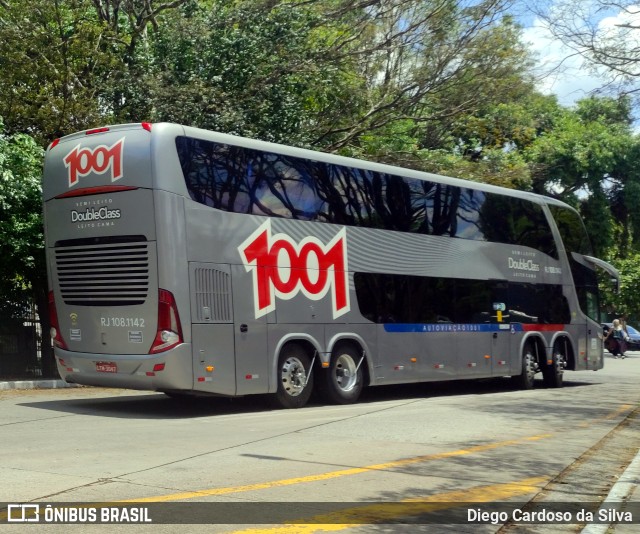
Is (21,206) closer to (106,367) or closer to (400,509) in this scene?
(106,367)

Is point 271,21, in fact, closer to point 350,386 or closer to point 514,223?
point 514,223

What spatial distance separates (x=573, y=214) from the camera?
77.3ft

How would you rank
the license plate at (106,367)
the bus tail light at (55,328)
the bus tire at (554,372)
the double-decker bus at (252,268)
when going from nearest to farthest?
1. the double-decker bus at (252,268)
2. the license plate at (106,367)
3. the bus tail light at (55,328)
4. the bus tire at (554,372)

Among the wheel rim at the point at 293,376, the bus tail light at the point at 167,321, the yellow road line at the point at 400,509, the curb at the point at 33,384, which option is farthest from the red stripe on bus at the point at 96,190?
the yellow road line at the point at 400,509

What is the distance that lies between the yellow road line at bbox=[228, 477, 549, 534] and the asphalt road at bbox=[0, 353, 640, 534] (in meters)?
0.02

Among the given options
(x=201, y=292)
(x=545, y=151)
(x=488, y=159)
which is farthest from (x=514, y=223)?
(x=545, y=151)

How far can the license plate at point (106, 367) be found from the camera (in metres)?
13.8

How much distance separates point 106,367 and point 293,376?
3.02 m

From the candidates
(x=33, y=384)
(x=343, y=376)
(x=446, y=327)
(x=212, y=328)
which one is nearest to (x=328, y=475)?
(x=212, y=328)

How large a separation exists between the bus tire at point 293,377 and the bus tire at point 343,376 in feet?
1.52

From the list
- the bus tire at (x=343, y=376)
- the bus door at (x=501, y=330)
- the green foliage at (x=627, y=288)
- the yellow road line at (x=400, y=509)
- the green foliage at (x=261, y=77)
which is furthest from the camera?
the green foliage at (x=627, y=288)

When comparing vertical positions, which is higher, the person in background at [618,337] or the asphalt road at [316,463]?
the person in background at [618,337]

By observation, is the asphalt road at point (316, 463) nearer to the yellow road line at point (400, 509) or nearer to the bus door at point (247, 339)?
the yellow road line at point (400, 509)

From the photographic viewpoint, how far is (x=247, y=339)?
1445 centimetres
